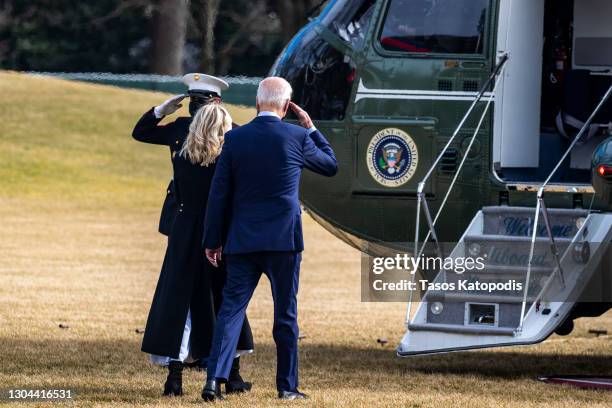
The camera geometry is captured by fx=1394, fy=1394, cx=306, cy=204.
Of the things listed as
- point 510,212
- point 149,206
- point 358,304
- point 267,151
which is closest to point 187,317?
point 267,151

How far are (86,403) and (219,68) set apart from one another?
39.0m

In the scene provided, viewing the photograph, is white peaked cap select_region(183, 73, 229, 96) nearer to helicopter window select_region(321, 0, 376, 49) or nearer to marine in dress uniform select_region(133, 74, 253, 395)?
marine in dress uniform select_region(133, 74, 253, 395)

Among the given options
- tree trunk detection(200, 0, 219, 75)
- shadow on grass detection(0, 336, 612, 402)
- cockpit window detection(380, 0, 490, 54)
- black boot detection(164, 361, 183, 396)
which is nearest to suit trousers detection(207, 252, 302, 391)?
black boot detection(164, 361, 183, 396)

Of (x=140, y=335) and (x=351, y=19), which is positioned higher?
(x=351, y=19)

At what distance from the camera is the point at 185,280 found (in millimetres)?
7832

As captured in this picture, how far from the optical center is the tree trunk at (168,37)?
43.1m

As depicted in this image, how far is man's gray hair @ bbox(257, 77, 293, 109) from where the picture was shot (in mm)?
7492

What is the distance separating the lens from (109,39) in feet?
146

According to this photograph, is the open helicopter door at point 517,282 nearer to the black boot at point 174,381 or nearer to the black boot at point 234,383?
the black boot at point 234,383

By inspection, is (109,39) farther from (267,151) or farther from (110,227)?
(267,151)

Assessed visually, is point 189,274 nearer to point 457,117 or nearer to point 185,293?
point 185,293

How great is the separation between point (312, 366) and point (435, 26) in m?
2.47

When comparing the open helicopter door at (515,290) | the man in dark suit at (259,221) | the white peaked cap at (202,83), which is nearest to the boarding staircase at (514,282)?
the open helicopter door at (515,290)

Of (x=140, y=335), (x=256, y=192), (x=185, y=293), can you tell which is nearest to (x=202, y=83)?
(x=256, y=192)
